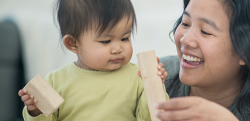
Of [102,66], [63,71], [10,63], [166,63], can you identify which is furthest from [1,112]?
[166,63]

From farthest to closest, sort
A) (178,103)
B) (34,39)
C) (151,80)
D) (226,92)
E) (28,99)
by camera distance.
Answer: (34,39)
(226,92)
(28,99)
(151,80)
(178,103)

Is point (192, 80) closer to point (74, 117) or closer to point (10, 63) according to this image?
point (74, 117)

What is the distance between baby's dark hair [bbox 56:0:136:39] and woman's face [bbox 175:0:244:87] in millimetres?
260

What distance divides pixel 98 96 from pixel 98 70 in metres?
0.12

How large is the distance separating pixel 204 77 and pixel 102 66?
44cm

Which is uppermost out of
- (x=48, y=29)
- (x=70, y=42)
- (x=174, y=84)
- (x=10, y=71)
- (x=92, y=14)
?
(x=92, y=14)

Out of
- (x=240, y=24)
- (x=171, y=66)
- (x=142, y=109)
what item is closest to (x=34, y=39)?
(x=171, y=66)

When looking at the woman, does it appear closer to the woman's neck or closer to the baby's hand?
the woman's neck

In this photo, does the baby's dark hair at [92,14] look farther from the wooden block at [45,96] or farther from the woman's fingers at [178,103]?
the woman's fingers at [178,103]

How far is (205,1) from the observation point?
1067mm

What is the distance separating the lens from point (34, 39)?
201 cm

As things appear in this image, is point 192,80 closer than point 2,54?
Yes

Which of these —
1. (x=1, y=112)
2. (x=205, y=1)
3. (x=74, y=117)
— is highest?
(x=205, y=1)

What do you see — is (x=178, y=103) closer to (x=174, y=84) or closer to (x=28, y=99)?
(x=28, y=99)
